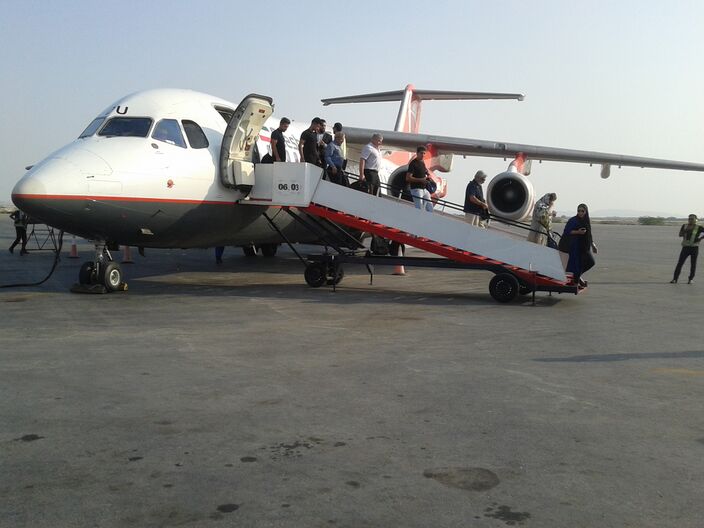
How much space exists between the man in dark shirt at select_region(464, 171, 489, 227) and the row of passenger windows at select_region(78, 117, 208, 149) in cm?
549

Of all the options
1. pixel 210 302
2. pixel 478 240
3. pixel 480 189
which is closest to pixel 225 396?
pixel 210 302

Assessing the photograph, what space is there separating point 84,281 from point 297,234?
16.7ft

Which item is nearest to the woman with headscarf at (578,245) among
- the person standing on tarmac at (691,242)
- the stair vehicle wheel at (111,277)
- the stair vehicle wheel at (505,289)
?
the stair vehicle wheel at (505,289)

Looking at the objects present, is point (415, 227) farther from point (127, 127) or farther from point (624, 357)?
point (624, 357)

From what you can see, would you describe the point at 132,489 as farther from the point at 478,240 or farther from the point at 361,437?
the point at 478,240

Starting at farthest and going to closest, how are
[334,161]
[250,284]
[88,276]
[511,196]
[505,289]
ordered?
[511,196]
[250,284]
[334,161]
[88,276]
[505,289]

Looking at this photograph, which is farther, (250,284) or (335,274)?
(250,284)

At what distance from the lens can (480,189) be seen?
14.1 meters

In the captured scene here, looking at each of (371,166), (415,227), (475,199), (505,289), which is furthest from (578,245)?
(371,166)

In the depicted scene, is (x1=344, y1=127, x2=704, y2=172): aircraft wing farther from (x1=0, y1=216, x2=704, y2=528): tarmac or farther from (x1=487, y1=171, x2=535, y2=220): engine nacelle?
(x1=0, y1=216, x2=704, y2=528): tarmac

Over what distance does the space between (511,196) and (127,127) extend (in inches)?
366

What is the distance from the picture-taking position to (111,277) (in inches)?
458

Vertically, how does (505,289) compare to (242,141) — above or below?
below

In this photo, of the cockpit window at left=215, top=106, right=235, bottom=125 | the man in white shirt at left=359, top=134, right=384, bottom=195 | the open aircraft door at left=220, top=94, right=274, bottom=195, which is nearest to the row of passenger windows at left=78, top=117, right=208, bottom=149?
the open aircraft door at left=220, top=94, right=274, bottom=195
